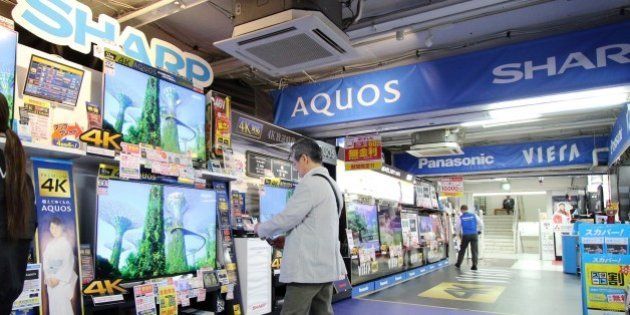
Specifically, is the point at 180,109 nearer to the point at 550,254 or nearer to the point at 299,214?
the point at 299,214

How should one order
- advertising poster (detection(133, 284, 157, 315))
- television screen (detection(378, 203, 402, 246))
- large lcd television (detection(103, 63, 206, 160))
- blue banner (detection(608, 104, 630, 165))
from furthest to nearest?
television screen (detection(378, 203, 402, 246)), blue banner (detection(608, 104, 630, 165)), large lcd television (detection(103, 63, 206, 160)), advertising poster (detection(133, 284, 157, 315))

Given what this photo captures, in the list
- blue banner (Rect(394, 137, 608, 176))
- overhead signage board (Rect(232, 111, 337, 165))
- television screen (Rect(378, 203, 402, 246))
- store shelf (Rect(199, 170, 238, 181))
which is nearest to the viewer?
store shelf (Rect(199, 170, 238, 181))

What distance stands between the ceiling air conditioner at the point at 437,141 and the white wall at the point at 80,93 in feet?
22.2

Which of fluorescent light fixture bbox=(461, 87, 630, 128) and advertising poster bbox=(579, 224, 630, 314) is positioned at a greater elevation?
fluorescent light fixture bbox=(461, 87, 630, 128)

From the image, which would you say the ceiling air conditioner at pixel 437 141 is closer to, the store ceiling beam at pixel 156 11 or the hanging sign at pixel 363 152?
the hanging sign at pixel 363 152

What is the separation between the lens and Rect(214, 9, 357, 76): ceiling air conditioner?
3.28 metres

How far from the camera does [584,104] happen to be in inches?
191

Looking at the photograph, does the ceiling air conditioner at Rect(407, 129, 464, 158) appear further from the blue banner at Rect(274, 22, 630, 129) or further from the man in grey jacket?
the man in grey jacket

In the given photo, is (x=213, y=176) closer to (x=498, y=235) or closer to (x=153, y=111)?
(x=153, y=111)

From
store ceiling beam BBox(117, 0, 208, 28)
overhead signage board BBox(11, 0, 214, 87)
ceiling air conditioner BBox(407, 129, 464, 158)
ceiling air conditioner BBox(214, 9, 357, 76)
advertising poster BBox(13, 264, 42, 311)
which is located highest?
store ceiling beam BBox(117, 0, 208, 28)

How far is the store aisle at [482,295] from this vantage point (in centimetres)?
605

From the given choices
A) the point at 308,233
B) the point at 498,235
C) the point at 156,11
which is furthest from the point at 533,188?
the point at 308,233

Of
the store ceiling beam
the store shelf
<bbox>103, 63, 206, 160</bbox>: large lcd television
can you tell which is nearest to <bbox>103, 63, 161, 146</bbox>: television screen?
<bbox>103, 63, 206, 160</bbox>: large lcd television

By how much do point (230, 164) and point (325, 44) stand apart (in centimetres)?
124
